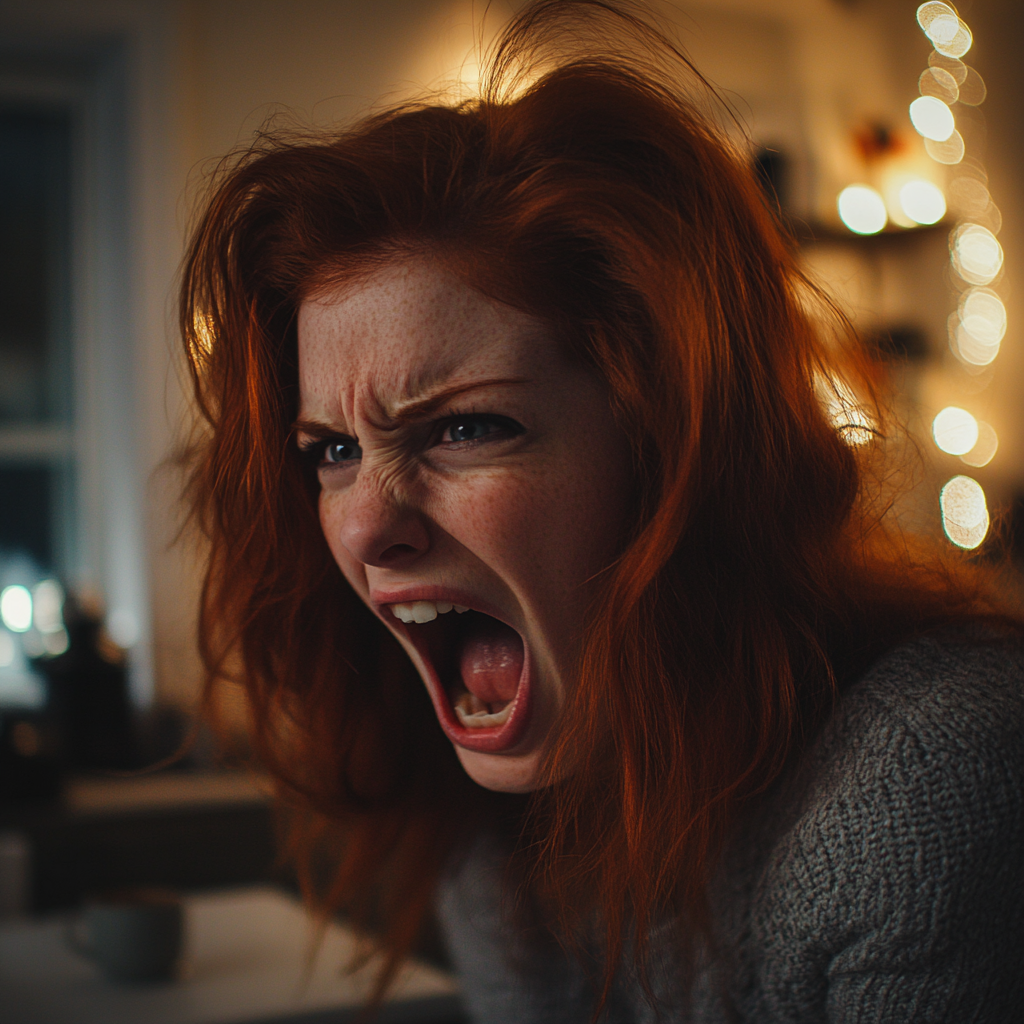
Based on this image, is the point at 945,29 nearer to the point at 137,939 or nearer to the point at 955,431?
the point at 955,431

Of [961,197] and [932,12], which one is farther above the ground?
[932,12]

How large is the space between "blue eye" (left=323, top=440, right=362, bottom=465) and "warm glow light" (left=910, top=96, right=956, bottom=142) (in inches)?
124

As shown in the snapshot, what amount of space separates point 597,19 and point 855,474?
41cm

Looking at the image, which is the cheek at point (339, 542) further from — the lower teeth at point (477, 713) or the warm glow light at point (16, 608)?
the warm glow light at point (16, 608)

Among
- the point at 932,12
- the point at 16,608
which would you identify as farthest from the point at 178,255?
the point at 932,12

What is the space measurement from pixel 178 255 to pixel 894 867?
226 cm

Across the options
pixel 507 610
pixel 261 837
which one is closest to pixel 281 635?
pixel 507 610

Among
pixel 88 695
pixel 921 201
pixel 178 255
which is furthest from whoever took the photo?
pixel 921 201

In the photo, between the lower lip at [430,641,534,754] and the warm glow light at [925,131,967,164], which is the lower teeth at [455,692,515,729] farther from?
the warm glow light at [925,131,967,164]

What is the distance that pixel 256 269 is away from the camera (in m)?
0.85

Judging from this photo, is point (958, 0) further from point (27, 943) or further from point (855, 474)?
point (27, 943)

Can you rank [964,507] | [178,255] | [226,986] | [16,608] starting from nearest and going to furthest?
1. [226,986]
2. [178,255]
3. [16,608]
4. [964,507]

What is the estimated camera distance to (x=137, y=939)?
3.66ft

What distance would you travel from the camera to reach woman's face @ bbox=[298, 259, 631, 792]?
0.72 metres
